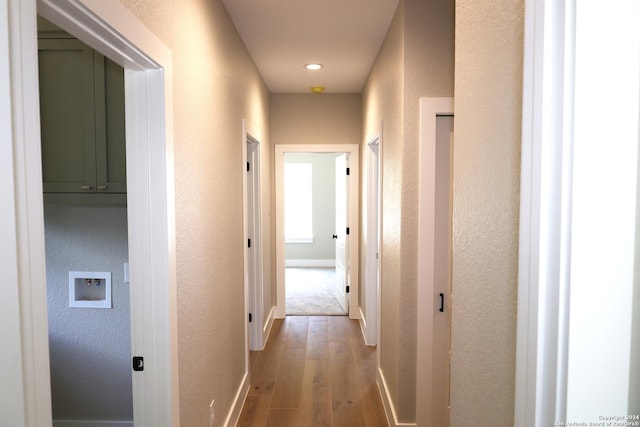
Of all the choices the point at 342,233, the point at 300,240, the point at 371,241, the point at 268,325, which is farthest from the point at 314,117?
the point at 300,240

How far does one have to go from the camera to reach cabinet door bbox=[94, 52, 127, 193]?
6.50 ft

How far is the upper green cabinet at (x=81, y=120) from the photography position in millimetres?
1984

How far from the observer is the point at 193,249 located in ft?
6.27

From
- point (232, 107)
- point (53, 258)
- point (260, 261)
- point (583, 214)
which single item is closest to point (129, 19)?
point (583, 214)

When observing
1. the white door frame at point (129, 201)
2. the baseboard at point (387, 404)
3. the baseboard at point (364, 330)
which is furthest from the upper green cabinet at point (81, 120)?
the baseboard at point (364, 330)

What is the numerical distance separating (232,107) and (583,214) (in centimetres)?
256

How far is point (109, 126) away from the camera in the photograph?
201 cm

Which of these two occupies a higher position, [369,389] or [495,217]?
[495,217]

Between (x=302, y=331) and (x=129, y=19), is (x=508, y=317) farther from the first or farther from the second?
(x=302, y=331)

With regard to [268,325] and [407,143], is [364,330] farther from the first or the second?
[407,143]

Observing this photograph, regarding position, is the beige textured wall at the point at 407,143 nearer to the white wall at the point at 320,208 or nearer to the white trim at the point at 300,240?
the white wall at the point at 320,208

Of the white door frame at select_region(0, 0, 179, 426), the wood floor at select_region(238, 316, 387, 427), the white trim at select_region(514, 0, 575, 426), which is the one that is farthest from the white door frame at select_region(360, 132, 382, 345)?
the white trim at select_region(514, 0, 575, 426)

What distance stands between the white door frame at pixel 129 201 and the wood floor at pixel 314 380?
60.3 inches

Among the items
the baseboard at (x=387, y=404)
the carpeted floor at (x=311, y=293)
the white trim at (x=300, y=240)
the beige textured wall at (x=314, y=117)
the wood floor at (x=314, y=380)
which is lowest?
the wood floor at (x=314, y=380)
